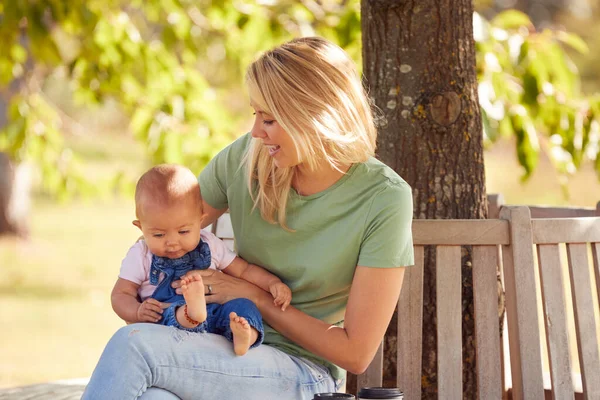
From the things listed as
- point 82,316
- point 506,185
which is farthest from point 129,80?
point 506,185

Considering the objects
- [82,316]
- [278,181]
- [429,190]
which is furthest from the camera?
[82,316]

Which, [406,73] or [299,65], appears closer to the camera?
[299,65]

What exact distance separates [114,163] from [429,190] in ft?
59.0

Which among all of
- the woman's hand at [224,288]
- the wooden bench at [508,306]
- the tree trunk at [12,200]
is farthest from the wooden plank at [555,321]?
the tree trunk at [12,200]

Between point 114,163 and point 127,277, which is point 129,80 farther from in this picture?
point 114,163

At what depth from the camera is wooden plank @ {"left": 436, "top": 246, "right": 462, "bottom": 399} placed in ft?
8.69

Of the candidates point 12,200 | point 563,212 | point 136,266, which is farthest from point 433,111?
point 12,200

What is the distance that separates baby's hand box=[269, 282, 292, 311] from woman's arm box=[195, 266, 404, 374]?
0.02m

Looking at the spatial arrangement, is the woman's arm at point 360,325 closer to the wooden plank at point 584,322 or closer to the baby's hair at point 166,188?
the baby's hair at point 166,188

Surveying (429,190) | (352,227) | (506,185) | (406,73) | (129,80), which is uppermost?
(506,185)

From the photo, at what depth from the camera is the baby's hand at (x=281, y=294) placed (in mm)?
2537

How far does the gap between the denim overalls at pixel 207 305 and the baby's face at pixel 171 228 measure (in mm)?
42

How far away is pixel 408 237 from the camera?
2.50 m

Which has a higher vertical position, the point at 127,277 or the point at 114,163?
the point at 114,163
